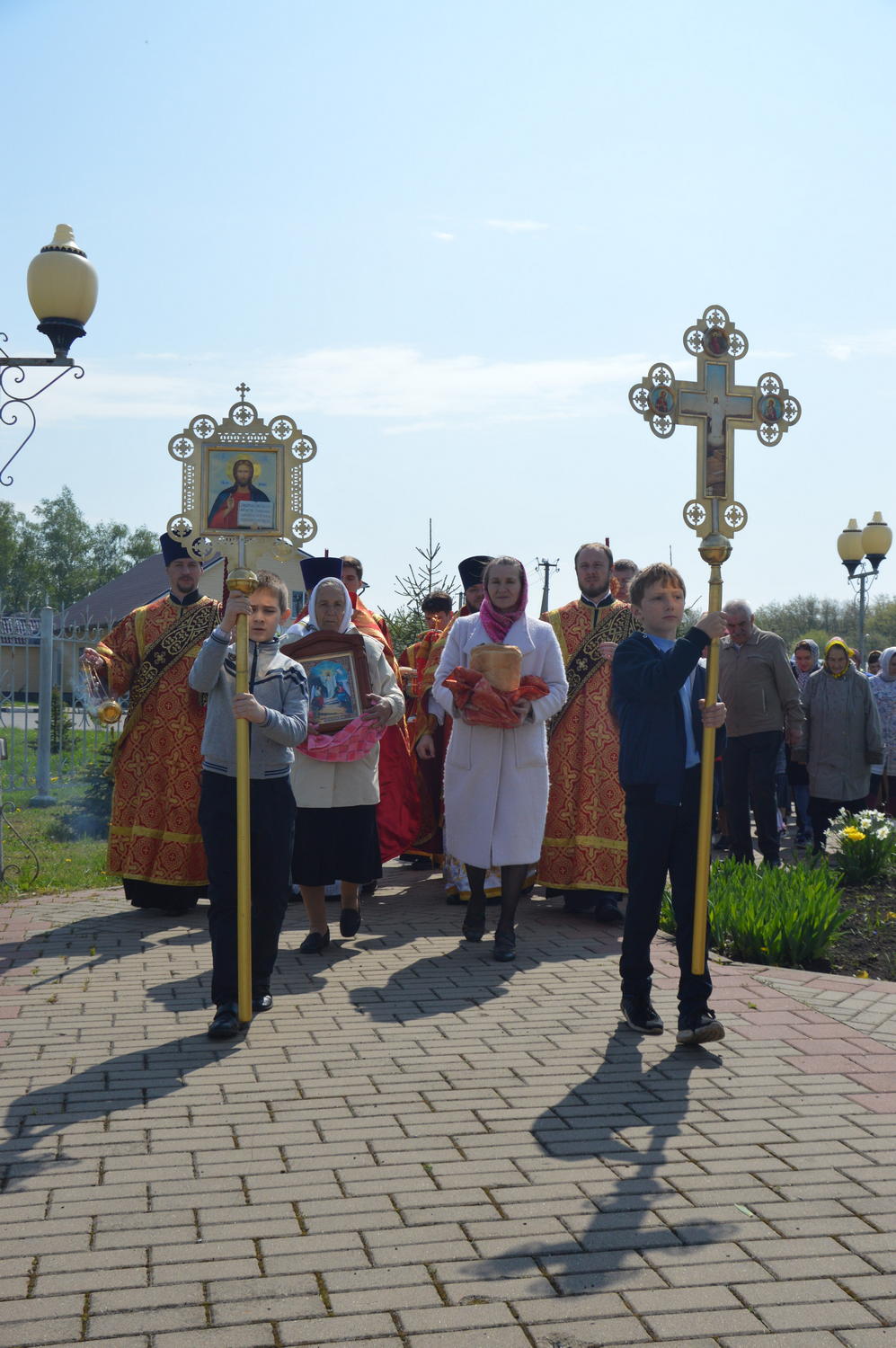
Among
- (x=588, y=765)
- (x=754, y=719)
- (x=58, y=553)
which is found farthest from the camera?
(x=58, y=553)

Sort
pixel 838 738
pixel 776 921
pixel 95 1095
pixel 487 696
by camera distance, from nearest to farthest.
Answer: pixel 95 1095
pixel 776 921
pixel 487 696
pixel 838 738

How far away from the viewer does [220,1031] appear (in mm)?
5367

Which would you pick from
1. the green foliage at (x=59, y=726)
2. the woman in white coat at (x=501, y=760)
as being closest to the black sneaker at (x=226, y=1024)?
the woman in white coat at (x=501, y=760)

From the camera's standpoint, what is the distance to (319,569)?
8117mm

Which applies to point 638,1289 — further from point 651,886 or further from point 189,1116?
point 651,886

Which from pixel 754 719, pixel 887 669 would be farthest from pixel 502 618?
pixel 887 669

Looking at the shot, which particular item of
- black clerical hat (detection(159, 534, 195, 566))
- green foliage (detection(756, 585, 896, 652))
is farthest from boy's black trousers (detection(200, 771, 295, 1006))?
green foliage (detection(756, 585, 896, 652))

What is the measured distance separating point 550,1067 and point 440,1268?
5.79 feet

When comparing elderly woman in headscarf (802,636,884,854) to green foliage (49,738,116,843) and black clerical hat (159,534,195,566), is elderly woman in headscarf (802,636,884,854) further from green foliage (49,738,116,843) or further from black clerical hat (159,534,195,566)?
green foliage (49,738,116,843)

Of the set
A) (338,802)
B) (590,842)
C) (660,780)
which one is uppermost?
(660,780)

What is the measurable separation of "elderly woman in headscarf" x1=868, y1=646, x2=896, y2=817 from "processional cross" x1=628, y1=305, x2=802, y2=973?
699cm

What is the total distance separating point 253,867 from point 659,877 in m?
1.66

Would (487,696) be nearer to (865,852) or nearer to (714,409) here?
(714,409)

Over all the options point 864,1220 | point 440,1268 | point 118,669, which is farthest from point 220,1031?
point 118,669
